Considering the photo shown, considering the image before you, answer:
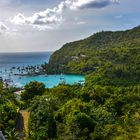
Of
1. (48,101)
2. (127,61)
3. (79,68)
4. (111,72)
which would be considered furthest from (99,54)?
(48,101)

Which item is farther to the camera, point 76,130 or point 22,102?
point 22,102

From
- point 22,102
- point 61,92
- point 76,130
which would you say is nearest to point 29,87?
point 22,102

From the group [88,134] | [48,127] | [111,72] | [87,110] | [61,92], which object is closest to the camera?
[88,134]

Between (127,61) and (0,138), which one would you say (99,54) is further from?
(0,138)

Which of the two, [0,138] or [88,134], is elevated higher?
[0,138]

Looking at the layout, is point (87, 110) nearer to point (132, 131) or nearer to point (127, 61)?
point (132, 131)

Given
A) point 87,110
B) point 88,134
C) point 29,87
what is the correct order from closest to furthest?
point 88,134, point 87,110, point 29,87

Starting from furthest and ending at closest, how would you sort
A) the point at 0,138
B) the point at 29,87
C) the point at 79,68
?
the point at 79,68 → the point at 29,87 → the point at 0,138

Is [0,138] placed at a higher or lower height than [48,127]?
higher

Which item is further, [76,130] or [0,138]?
[76,130]

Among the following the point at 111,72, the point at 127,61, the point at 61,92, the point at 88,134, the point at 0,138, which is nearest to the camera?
the point at 0,138
